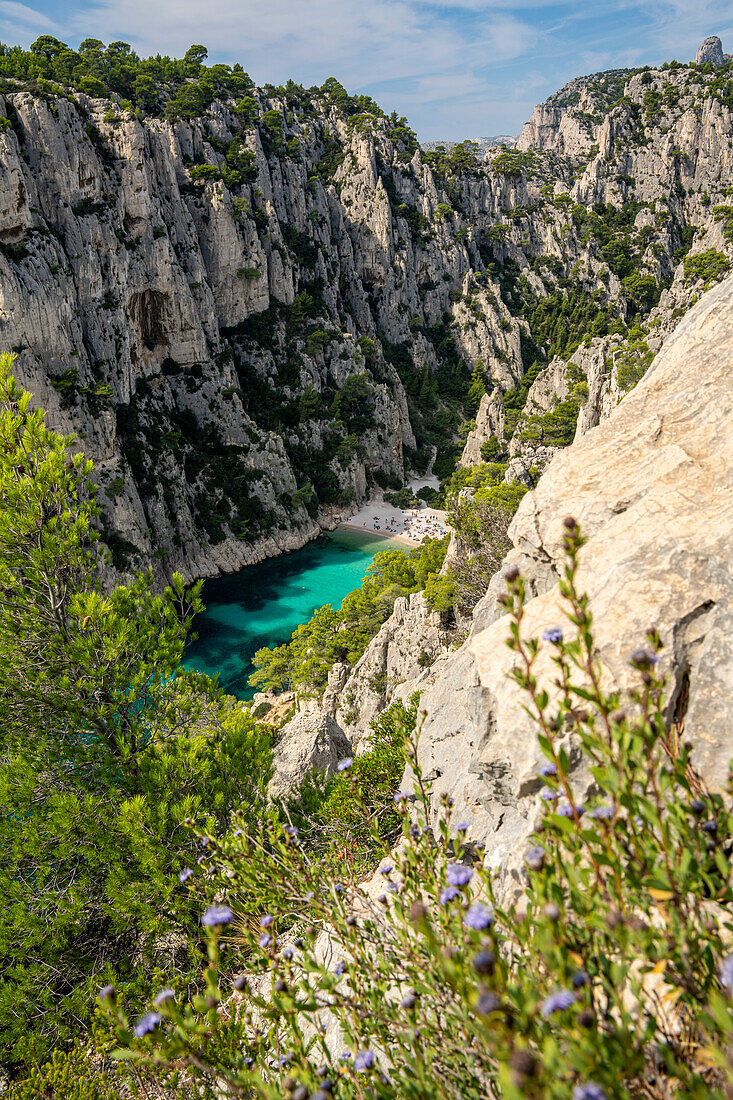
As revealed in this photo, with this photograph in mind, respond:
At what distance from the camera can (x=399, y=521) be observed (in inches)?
2136

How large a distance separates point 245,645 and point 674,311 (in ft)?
174

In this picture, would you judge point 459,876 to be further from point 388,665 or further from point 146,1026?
point 388,665

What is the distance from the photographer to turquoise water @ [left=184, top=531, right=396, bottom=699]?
3428 centimetres

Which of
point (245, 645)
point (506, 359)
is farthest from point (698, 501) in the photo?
point (506, 359)

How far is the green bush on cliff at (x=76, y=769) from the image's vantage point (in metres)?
6.27

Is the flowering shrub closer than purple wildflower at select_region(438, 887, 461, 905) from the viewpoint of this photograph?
Yes

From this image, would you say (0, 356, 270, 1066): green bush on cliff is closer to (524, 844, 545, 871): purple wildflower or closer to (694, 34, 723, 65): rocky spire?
(524, 844, 545, 871): purple wildflower

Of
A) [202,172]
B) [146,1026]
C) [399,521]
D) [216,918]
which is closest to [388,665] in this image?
[216,918]

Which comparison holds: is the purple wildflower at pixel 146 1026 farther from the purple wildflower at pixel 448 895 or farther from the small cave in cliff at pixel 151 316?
the small cave in cliff at pixel 151 316

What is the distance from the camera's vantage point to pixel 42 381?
3522cm

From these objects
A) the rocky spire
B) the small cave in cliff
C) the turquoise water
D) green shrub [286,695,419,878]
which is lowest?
the turquoise water

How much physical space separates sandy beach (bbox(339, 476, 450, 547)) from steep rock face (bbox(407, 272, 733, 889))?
41776mm

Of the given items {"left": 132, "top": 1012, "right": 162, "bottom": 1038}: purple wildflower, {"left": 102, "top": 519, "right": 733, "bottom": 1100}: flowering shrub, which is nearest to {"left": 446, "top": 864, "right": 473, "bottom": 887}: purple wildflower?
{"left": 102, "top": 519, "right": 733, "bottom": 1100}: flowering shrub

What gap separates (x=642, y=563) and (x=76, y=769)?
24.7ft
